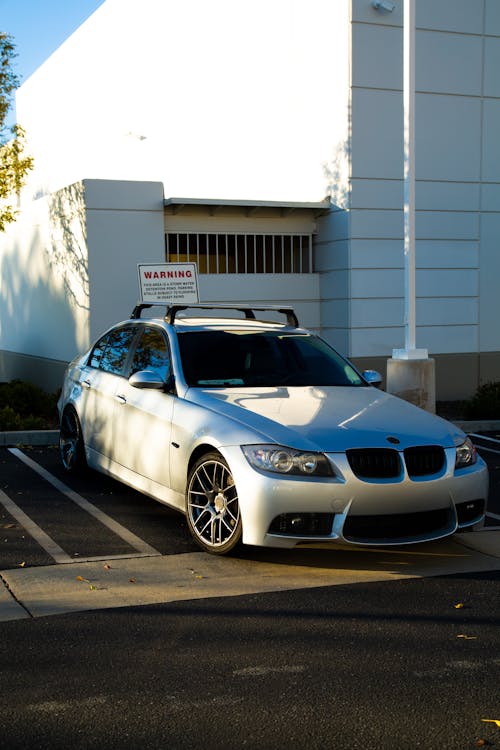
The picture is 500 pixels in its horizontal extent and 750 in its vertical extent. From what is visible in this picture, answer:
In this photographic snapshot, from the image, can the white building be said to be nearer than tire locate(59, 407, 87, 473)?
No

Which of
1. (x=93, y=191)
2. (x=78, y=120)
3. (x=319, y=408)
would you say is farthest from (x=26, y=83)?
(x=319, y=408)

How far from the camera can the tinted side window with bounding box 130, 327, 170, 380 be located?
750cm

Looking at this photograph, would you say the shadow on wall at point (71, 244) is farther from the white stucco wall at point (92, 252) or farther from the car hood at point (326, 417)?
the car hood at point (326, 417)

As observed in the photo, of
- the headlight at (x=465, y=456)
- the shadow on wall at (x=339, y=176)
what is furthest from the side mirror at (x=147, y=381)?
the shadow on wall at (x=339, y=176)

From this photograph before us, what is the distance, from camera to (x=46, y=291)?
55.9ft

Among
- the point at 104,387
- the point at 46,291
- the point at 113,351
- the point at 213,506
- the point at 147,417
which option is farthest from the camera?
the point at 46,291

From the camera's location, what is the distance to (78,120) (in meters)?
26.5

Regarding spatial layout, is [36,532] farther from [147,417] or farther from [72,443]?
[72,443]

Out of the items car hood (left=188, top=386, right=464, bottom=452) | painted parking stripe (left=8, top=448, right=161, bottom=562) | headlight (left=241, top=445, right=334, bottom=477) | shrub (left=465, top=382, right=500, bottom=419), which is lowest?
shrub (left=465, top=382, right=500, bottom=419)

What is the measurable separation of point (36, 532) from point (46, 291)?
34.6ft

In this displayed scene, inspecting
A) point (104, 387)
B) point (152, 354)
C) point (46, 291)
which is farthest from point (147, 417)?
point (46, 291)

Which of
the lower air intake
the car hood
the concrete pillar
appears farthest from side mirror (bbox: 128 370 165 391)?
the concrete pillar

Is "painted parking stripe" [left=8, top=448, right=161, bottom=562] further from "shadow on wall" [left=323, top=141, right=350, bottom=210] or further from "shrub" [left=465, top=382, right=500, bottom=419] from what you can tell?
"shadow on wall" [left=323, top=141, right=350, bottom=210]

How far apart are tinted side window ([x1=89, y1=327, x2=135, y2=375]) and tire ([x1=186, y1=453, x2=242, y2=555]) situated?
6.51ft
